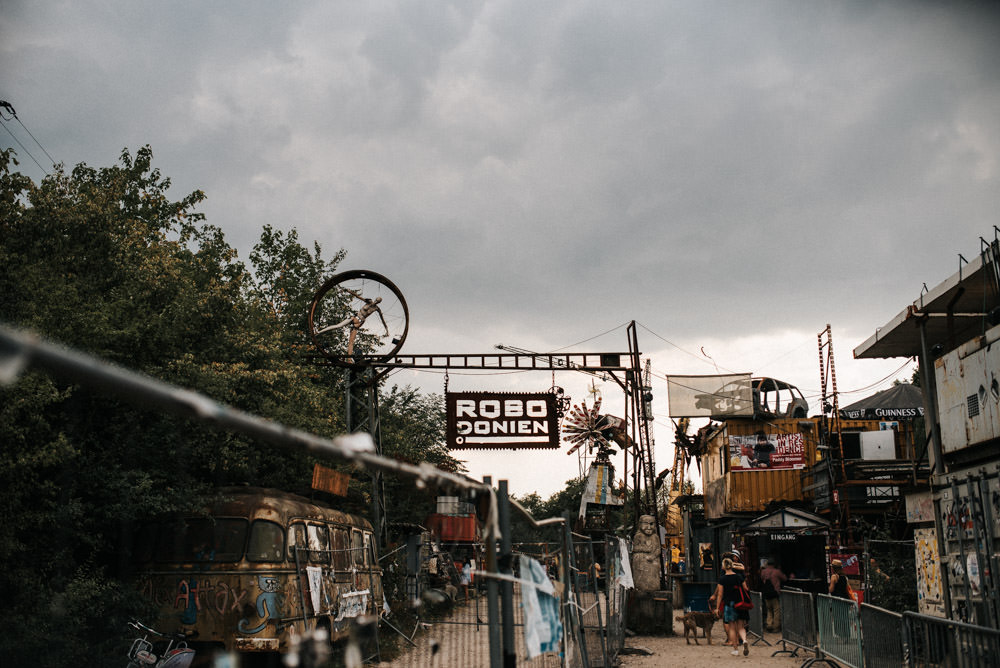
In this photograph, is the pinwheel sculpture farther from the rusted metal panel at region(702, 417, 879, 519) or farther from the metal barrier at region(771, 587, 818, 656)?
the metal barrier at region(771, 587, 818, 656)

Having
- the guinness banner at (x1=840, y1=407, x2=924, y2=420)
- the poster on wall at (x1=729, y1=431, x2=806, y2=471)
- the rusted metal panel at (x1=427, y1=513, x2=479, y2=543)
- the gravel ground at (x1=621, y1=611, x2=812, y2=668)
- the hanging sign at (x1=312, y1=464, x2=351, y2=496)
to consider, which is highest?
the guinness banner at (x1=840, y1=407, x2=924, y2=420)

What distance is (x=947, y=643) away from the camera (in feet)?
24.0

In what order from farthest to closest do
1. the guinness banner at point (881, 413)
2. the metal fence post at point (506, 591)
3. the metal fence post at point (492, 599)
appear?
the guinness banner at point (881, 413) < the metal fence post at point (492, 599) < the metal fence post at point (506, 591)

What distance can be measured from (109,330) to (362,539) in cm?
793

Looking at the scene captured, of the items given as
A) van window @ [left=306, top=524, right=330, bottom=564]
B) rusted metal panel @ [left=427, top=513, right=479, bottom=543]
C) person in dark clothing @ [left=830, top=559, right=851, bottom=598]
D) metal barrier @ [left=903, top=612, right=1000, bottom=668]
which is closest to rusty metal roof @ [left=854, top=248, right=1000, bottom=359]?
person in dark clothing @ [left=830, top=559, right=851, bottom=598]

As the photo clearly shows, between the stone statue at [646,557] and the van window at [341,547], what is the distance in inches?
271

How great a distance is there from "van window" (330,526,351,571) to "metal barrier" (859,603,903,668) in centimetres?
977

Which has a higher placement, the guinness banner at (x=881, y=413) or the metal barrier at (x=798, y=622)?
the guinness banner at (x=881, y=413)

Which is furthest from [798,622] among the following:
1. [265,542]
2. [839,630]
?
[265,542]

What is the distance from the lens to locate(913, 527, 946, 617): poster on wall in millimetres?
12523

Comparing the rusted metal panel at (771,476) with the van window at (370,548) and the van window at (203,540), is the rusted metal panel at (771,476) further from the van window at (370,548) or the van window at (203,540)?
the van window at (203,540)

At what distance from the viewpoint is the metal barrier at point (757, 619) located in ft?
54.0

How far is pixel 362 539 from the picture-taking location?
60.7ft

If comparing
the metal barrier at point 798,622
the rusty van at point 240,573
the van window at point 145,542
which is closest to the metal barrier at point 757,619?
the metal barrier at point 798,622
